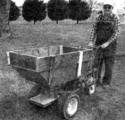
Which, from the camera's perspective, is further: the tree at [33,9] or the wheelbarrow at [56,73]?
the tree at [33,9]

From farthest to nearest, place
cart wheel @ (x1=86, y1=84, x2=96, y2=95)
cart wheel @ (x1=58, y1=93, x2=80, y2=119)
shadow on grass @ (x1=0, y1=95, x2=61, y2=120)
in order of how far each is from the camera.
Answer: cart wheel @ (x1=86, y1=84, x2=96, y2=95) → shadow on grass @ (x1=0, y1=95, x2=61, y2=120) → cart wheel @ (x1=58, y1=93, x2=80, y2=119)

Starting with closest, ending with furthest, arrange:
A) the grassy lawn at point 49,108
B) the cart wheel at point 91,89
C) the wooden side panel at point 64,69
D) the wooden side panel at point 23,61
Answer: the wooden side panel at point 23,61, the wooden side panel at point 64,69, the grassy lawn at point 49,108, the cart wheel at point 91,89

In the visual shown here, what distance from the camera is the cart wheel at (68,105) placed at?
475cm

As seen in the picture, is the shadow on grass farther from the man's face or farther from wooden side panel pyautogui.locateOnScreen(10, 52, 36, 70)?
the man's face

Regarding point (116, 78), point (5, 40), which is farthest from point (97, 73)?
point (5, 40)

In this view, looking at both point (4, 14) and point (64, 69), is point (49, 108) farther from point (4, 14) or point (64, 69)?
point (4, 14)

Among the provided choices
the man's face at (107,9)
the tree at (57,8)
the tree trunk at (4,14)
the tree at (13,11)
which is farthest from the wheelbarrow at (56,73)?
the tree at (57,8)

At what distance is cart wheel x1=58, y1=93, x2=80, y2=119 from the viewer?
475cm

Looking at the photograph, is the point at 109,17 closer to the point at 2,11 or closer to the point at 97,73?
the point at 97,73

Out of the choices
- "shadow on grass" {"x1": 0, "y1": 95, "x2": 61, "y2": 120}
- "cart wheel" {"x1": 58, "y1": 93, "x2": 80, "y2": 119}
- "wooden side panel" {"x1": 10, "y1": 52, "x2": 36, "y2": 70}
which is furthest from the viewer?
"shadow on grass" {"x1": 0, "y1": 95, "x2": 61, "y2": 120}

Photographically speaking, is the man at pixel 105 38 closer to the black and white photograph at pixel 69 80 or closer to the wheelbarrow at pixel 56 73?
the black and white photograph at pixel 69 80

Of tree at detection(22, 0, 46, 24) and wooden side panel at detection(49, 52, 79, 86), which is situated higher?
tree at detection(22, 0, 46, 24)

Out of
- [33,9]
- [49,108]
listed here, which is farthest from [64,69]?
[33,9]

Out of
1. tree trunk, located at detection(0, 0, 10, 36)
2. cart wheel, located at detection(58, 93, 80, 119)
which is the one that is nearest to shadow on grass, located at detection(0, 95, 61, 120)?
cart wheel, located at detection(58, 93, 80, 119)
